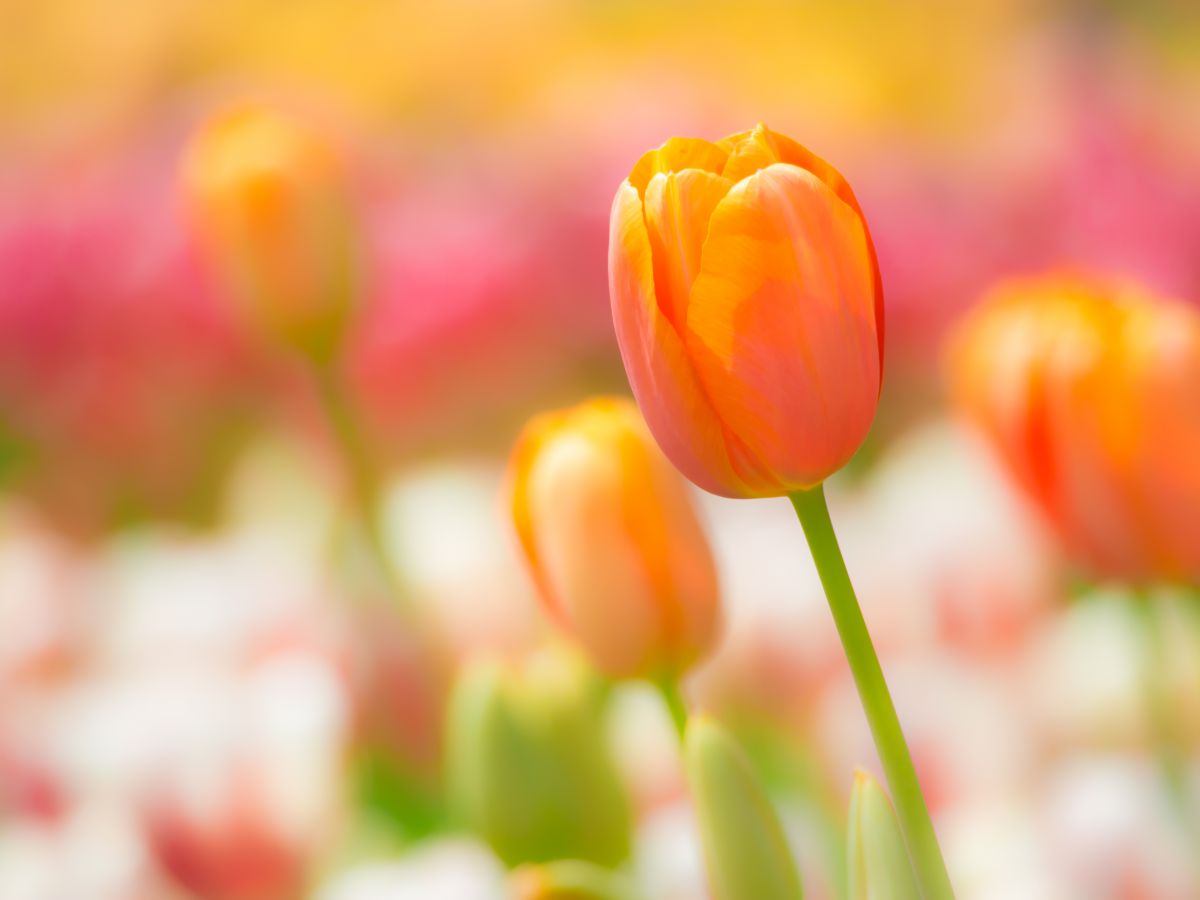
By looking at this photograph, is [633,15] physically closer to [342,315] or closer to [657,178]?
[342,315]

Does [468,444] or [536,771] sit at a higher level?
[468,444]

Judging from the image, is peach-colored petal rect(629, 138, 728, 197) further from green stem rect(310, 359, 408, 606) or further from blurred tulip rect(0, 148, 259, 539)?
blurred tulip rect(0, 148, 259, 539)

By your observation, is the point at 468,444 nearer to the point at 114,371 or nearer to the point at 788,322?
the point at 114,371

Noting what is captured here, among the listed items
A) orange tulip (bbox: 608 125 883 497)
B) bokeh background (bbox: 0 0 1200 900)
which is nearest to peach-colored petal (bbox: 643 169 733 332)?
orange tulip (bbox: 608 125 883 497)

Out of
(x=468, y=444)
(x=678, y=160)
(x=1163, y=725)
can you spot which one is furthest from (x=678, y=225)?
(x=468, y=444)

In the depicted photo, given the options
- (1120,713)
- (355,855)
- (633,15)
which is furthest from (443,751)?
(633,15)

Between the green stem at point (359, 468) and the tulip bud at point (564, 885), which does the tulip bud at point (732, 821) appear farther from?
the green stem at point (359, 468)

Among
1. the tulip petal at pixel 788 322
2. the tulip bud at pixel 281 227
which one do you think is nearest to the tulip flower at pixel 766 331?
the tulip petal at pixel 788 322
